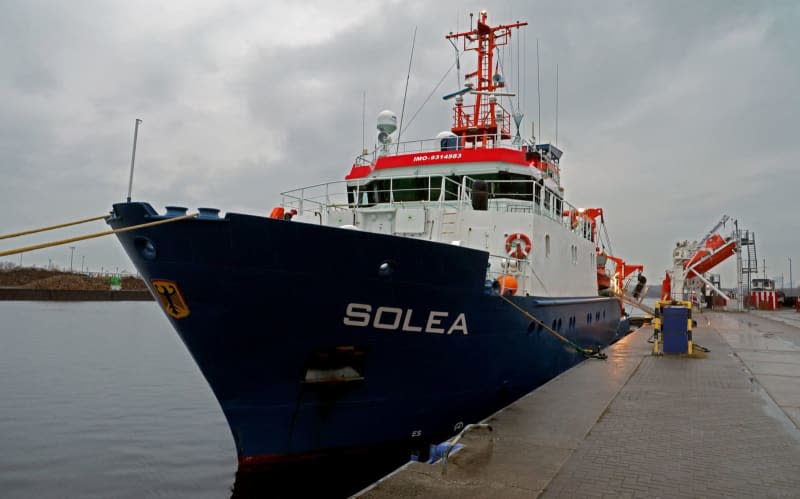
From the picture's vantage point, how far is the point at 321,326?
6.51 metres

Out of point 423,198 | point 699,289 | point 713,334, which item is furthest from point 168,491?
point 699,289

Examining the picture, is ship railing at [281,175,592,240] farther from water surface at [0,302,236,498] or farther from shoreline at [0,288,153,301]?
shoreline at [0,288,153,301]

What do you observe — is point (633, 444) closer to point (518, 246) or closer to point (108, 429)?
point (518, 246)

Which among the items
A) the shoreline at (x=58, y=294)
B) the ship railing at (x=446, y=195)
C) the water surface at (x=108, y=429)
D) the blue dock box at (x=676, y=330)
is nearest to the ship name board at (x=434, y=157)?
the ship railing at (x=446, y=195)

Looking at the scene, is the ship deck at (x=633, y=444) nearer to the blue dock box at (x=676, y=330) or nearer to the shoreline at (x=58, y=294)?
the blue dock box at (x=676, y=330)

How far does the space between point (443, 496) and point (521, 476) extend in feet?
3.01

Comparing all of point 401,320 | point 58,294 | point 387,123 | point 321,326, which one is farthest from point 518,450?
point 58,294

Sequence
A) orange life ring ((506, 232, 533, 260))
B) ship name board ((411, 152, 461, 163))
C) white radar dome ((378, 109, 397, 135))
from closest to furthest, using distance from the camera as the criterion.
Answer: orange life ring ((506, 232, 533, 260)), ship name board ((411, 152, 461, 163)), white radar dome ((378, 109, 397, 135))

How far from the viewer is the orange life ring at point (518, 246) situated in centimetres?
1020

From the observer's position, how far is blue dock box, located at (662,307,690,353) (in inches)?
531

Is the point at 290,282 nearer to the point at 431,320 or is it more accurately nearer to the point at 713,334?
the point at 431,320

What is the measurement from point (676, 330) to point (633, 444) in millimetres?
8763

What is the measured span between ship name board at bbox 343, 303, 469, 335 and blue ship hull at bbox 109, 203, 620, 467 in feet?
0.06

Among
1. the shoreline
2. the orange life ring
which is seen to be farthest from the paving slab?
the shoreline
